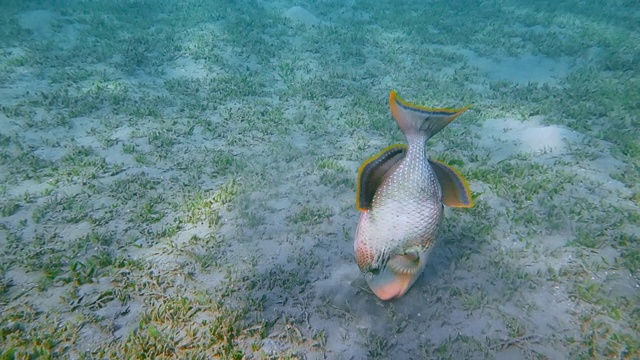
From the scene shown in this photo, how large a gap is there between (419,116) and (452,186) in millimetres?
544

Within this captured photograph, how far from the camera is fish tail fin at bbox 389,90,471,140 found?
87.4 inches

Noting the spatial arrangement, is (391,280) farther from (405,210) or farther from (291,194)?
(291,194)

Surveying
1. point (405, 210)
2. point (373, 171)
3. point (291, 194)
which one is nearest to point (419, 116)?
point (373, 171)

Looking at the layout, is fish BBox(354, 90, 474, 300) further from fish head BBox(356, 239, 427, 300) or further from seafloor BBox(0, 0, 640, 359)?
seafloor BBox(0, 0, 640, 359)

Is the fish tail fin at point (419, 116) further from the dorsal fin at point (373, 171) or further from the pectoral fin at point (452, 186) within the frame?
the pectoral fin at point (452, 186)

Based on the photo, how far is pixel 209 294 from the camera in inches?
129

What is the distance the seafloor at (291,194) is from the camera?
118 inches

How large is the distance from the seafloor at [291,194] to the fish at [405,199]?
98 centimetres

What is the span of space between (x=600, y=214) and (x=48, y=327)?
5648mm

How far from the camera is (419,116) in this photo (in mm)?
2270

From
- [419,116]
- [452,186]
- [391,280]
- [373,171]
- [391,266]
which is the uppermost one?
[419,116]

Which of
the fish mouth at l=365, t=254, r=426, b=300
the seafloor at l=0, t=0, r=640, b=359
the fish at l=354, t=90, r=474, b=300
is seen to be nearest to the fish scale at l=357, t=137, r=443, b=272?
the fish at l=354, t=90, r=474, b=300

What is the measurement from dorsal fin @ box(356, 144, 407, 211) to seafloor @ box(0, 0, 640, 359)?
117 cm

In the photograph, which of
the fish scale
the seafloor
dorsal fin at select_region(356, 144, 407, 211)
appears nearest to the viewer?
the fish scale
